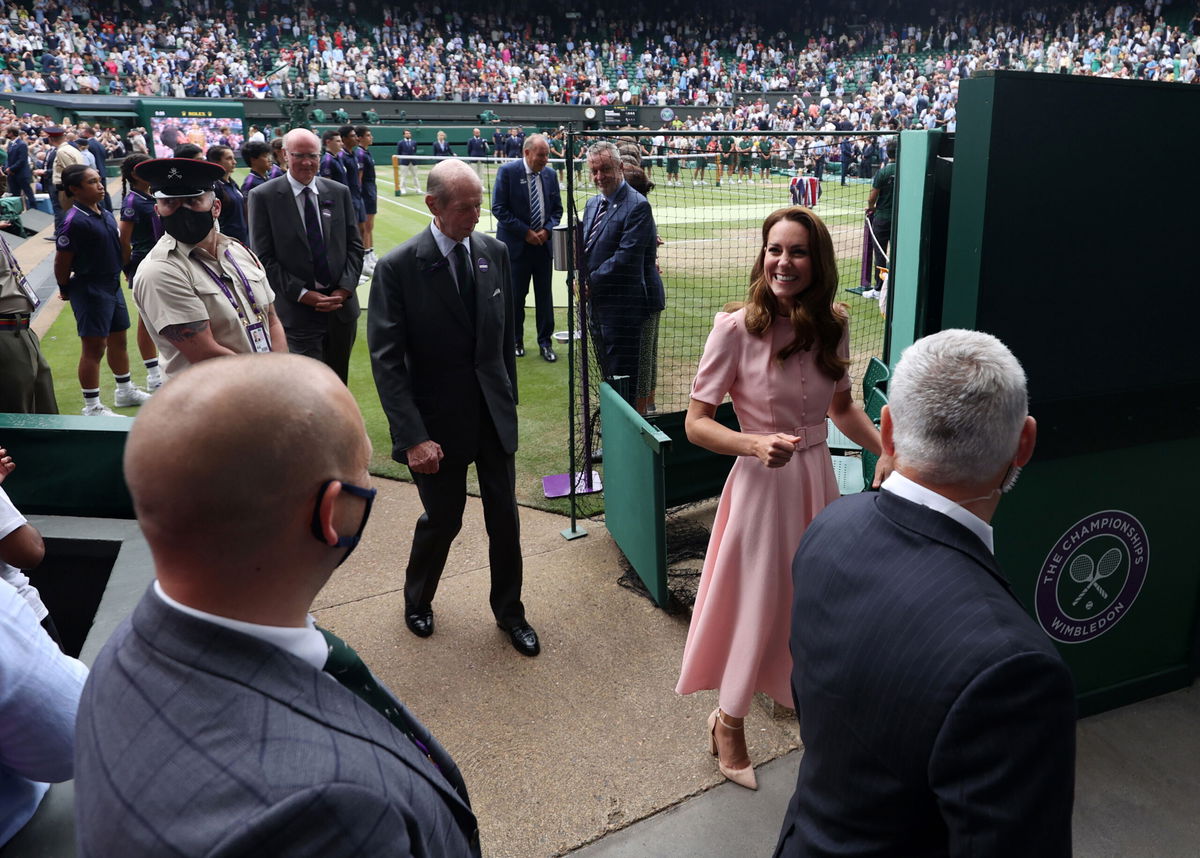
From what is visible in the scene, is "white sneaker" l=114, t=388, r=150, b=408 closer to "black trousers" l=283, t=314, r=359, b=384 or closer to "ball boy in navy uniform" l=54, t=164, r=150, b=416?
"ball boy in navy uniform" l=54, t=164, r=150, b=416

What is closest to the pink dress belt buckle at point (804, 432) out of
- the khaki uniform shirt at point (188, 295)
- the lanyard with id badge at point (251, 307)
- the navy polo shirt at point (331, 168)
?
the khaki uniform shirt at point (188, 295)

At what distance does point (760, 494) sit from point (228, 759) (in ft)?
7.40

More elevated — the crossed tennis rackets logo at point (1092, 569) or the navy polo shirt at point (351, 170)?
the navy polo shirt at point (351, 170)

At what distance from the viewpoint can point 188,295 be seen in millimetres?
3861

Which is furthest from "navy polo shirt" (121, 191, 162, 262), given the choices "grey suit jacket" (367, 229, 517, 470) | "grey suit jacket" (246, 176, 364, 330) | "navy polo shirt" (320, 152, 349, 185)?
"grey suit jacket" (367, 229, 517, 470)

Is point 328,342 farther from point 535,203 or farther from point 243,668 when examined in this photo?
point 243,668

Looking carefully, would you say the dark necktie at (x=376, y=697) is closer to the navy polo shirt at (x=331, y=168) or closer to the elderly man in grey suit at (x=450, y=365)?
the elderly man in grey suit at (x=450, y=365)

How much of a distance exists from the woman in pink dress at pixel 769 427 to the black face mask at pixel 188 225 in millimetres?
2489

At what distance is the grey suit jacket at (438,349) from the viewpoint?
3535mm

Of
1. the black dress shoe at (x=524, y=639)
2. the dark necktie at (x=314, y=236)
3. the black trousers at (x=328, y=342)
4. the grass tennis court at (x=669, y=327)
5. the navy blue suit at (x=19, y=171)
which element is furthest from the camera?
the navy blue suit at (x=19, y=171)

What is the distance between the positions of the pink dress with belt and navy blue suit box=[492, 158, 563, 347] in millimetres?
5171

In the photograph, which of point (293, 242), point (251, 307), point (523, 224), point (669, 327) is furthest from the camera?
point (669, 327)

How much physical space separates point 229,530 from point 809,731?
1126 mm

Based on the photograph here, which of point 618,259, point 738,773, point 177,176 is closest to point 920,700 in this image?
point 738,773
